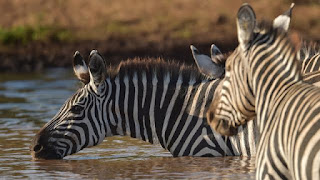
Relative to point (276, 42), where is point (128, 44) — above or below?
above

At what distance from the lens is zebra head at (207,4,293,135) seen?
6.36 m

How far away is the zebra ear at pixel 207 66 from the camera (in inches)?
388

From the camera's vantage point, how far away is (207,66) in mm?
9961

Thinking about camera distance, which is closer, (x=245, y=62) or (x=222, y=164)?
(x=245, y=62)

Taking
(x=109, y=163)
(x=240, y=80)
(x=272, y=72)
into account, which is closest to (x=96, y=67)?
(x=109, y=163)

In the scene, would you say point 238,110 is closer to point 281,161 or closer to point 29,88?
point 281,161

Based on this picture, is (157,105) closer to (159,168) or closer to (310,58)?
(159,168)

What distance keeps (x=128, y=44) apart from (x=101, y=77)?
48.8 feet

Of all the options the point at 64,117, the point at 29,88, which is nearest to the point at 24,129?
the point at 64,117

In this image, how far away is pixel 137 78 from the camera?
402 inches

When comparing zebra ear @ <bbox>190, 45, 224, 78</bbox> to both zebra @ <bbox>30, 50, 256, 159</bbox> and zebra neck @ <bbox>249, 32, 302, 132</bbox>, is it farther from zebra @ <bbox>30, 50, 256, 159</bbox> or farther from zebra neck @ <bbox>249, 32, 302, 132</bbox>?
zebra neck @ <bbox>249, 32, 302, 132</bbox>

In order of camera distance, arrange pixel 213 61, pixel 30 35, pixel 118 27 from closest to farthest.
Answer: pixel 213 61, pixel 30 35, pixel 118 27

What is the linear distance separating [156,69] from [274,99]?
13.1ft

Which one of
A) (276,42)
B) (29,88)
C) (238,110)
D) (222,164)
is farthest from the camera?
(29,88)
